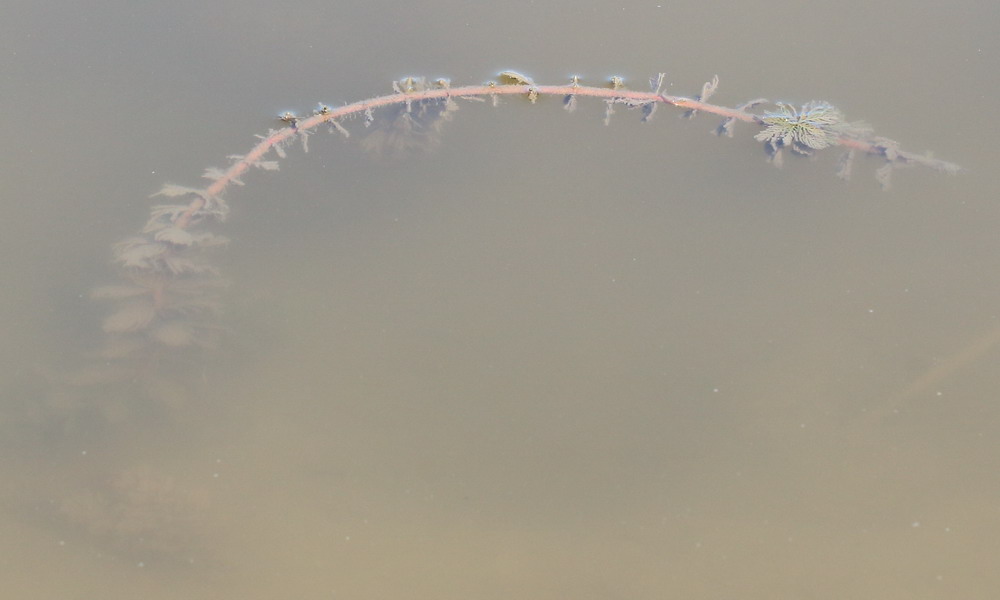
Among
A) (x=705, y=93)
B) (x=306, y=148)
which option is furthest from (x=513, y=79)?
(x=306, y=148)

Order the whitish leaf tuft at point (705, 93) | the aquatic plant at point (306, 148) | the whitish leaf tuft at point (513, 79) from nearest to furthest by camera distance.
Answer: the aquatic plant at point (306, 148) < the whitish leaf tuft at point (705, 93) < the whitish leaf tuft at point (513, 79)

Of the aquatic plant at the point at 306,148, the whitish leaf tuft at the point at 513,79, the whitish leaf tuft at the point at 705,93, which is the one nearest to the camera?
the aquatic plant at the point at 306,148

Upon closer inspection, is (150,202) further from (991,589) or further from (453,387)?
(991,589)

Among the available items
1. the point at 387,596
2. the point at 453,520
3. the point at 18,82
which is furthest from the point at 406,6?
the point at 387,596

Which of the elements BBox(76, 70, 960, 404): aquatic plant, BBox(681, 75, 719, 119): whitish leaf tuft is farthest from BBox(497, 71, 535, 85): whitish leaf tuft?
BBox(681, 75, 719, 119): whitish leaf tuft

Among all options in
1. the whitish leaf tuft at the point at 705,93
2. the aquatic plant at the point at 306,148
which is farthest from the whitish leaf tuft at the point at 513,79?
the whitish leaf tuft at the point at 705,93

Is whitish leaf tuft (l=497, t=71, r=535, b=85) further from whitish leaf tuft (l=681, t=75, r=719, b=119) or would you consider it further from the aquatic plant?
whitish leaf tuft (l=681, t=75, r=719, b=119)

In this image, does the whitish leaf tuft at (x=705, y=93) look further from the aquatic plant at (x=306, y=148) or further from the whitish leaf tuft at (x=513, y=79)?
the whitish leaf tuft at (x=513, y=79)

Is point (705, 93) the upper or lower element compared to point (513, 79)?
lower

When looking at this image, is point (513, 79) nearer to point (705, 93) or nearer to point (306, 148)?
point (705, 93)

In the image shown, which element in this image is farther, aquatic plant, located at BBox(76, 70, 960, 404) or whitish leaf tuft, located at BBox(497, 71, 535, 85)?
whitish leaf tuft, located at BBox(497, 71, 535, 85)

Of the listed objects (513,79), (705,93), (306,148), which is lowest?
(306,148)
